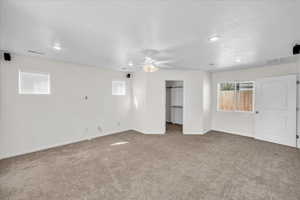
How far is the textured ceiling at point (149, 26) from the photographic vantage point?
150cm

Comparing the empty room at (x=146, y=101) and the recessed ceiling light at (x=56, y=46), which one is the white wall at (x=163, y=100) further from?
the recessed ceiling light at (x=56, y=46)

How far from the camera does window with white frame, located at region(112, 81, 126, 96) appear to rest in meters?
5.48

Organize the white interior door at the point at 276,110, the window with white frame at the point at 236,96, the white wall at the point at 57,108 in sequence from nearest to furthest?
the white wall at the point at 57,108, the white interior door at the point at 276,110, the window with white frame at the point at 236,96

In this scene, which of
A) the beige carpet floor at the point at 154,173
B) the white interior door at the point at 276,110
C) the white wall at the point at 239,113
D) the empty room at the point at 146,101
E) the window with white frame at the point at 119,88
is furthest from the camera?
the window with white frame at the point at 119,88

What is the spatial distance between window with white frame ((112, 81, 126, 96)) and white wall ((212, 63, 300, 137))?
12.5 ft

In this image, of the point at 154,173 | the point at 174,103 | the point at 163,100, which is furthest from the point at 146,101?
the point at 154,173

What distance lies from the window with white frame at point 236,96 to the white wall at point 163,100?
39.3 inches

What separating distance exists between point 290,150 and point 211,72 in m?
3.43

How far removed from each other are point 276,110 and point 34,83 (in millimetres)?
7100

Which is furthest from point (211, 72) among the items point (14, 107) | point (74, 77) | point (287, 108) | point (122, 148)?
point (14, 107)

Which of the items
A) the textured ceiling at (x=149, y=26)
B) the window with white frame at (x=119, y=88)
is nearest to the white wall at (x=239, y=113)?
the textured ceiling at (x=149, y=26)

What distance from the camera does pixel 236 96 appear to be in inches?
204

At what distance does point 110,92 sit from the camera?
17.2ft

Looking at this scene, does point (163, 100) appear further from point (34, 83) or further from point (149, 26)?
point (34, 83)
